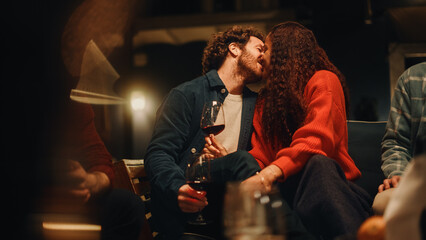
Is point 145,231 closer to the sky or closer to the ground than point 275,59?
closer to the ground

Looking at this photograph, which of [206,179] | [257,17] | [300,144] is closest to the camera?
[206,179]

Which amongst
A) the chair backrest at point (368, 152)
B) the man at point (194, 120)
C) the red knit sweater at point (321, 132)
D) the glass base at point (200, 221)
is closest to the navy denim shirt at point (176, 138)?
the man at point (194, 120)

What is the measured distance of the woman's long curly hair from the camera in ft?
6.95

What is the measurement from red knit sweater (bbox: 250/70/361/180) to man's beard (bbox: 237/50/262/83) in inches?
20.6

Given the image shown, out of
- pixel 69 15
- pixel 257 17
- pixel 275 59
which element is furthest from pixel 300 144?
pixel 257 17

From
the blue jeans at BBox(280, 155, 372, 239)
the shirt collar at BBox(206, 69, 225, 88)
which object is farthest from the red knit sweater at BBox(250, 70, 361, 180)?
the shirt collar at BBox(206, 69, 225, 88)

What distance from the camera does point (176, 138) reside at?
2.30 meters

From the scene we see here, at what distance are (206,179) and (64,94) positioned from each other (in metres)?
0.83

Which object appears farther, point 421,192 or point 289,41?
point 289,41

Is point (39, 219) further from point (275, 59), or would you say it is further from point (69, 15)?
point (275, 59)

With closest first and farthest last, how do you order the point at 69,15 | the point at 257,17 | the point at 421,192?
the point at 421,192, the point at 69,15, the point at 257,17

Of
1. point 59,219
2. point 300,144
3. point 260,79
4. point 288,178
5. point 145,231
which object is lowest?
point 145,231

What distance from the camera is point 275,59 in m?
2.29

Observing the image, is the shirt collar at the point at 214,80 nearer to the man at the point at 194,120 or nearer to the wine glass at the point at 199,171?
the man at the point at 194,120
